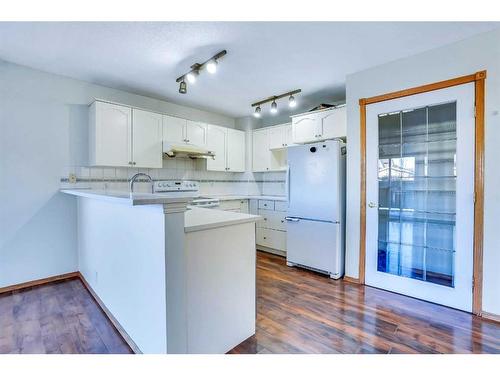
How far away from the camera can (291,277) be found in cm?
307

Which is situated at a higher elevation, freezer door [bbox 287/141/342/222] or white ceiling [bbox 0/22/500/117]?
white ceiling [bbox 0/22/500/117]

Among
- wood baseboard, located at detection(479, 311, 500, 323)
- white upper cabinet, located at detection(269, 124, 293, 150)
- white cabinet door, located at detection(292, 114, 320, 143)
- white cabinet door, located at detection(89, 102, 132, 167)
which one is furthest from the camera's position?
white upper cabinet, located at detection(269, 124, 293, 150)

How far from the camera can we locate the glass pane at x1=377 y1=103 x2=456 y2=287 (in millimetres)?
2322

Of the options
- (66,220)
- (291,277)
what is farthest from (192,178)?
(291,277)

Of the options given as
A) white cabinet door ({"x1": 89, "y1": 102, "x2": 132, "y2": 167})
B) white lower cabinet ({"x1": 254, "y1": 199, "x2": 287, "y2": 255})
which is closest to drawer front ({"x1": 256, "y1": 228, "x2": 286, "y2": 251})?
white lower cabinet ({"x1": 254, "y1": 199, "x2": 287, "y2": 255})

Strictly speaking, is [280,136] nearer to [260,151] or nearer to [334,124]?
[260,151]

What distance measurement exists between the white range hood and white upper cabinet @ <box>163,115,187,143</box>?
0.16m

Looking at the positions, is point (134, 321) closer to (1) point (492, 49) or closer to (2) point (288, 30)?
(2) point (288, 30)

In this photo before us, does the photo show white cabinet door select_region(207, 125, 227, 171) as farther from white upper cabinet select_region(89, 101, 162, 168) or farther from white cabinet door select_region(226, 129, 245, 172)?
white upper cabinet select_region(89, 101, 162, 168)

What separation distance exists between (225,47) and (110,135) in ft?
5.79

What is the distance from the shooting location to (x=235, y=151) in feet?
15.1

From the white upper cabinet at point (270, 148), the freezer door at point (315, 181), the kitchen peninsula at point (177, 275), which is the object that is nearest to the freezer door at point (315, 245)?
the freezer door at point (315, 181)

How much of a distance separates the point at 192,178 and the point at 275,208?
1498 millimetres

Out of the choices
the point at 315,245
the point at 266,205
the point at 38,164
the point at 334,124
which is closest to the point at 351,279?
the point at 315,245
